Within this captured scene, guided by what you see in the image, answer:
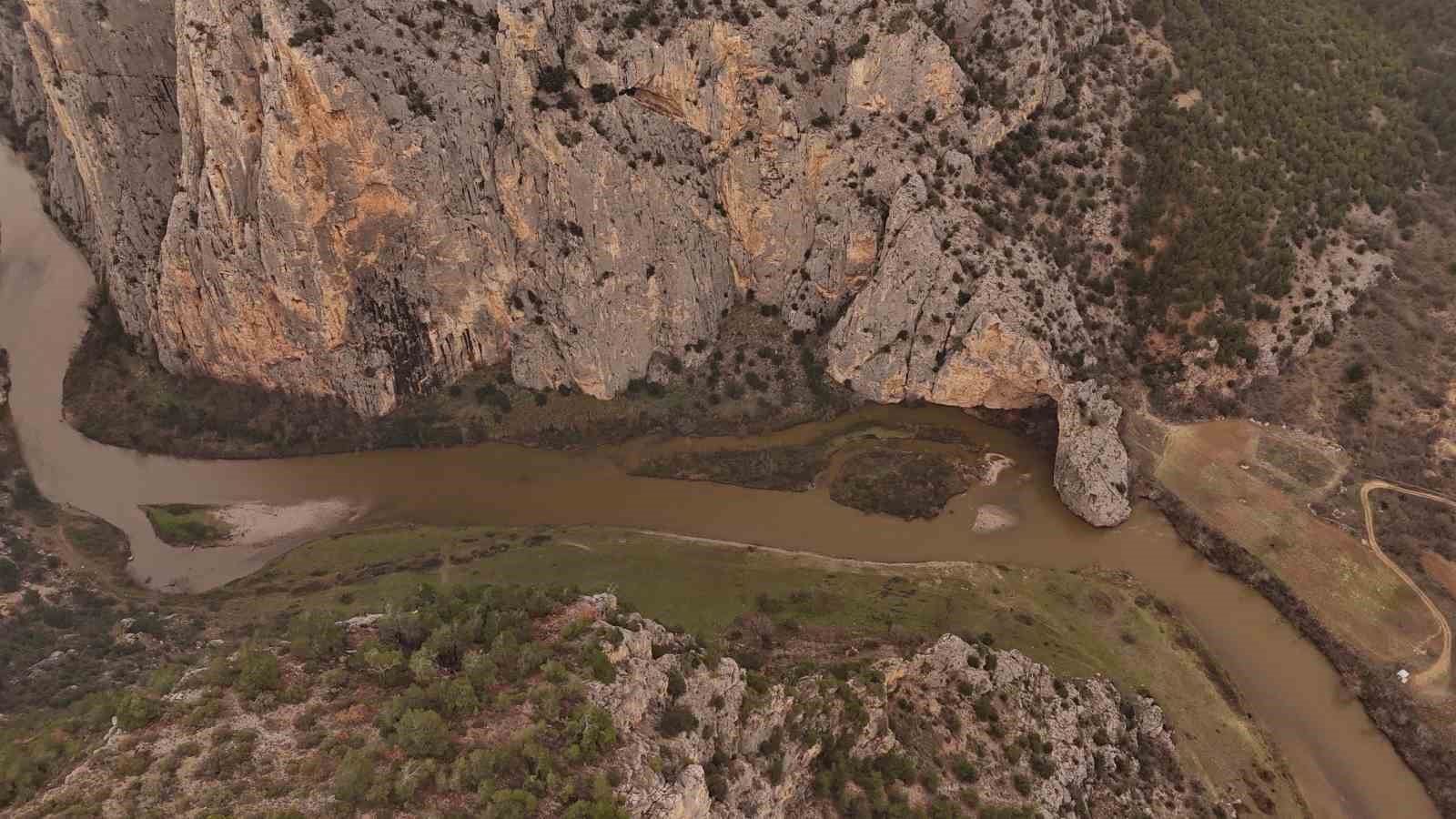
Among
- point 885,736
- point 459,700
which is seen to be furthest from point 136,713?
point 885,736

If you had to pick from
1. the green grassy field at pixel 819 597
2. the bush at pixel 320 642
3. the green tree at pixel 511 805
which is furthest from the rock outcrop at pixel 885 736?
the bush at pixel 320 642

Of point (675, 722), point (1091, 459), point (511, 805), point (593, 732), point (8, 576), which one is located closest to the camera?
point (511, 805)

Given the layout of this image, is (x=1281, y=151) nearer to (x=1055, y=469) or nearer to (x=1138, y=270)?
(x=1138, y=270)

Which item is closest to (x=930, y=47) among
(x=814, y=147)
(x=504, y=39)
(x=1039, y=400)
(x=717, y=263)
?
(x=814, y=147)

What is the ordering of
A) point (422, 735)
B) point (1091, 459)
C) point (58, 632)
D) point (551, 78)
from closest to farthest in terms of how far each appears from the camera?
point (422, 735)
point (58, 632)
point (1091, 459)
point (551, 78)

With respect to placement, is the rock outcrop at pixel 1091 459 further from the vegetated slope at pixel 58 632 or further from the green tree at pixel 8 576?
the green tree at pixel 8 576

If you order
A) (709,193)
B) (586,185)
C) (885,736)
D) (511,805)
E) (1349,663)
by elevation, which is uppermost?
(586,185)

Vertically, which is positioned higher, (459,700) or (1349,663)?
(459,700)

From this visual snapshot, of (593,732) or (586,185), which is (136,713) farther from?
(586,185)
